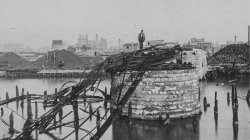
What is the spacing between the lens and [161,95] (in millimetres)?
22141

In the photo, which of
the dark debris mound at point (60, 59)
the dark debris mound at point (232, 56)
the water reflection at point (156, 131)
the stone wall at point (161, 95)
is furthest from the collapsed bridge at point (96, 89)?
the dark debris mound at point (60, 59)

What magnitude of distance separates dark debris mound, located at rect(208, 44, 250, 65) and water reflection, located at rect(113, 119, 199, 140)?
54138 mm

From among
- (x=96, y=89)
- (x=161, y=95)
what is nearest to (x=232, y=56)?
(x=161, y=95)

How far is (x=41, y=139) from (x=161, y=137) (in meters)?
6.89

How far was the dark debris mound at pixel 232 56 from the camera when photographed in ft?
242

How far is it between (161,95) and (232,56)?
6164cm

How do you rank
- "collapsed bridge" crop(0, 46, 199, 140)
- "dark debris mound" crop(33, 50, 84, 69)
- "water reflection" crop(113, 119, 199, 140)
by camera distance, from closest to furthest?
"collapsed bridge" crop(0, 46, 199, 140) < "water reflection" crop(113, 119, 199, 140) < "dark debris mound" crop(33, 50, 84, 69)

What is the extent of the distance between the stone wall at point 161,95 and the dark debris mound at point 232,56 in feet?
172

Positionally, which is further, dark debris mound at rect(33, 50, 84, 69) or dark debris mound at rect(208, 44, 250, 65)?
dark debris mound at rect(33, 50, 84, 69)

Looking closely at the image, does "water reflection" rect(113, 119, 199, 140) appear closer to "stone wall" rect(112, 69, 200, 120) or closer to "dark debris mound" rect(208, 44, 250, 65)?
"stone wall" rect(112, 69, 200, 120)

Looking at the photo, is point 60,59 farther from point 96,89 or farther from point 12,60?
point 96,89

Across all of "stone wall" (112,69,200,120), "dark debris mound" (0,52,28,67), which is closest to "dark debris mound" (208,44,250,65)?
"dark debris mound" (0,52,28,67)

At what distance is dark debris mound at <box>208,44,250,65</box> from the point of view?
7369 cm

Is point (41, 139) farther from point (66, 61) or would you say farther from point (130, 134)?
point (66, 61)
